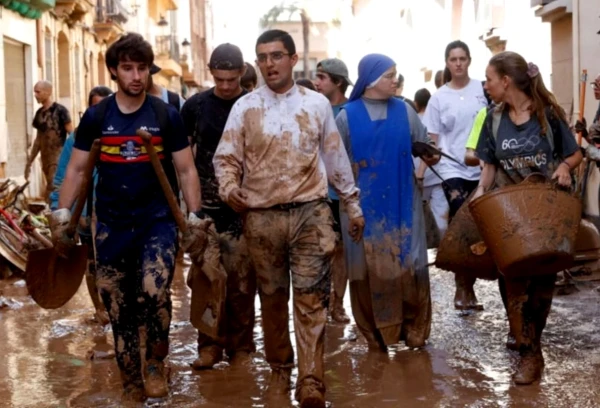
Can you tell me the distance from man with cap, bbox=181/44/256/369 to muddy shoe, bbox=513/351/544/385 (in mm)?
1709

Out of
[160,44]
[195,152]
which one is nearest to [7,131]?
[195,152]

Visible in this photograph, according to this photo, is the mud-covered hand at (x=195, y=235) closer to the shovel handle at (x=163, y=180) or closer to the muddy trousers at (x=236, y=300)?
the shovel handle at (x=163, y=180)

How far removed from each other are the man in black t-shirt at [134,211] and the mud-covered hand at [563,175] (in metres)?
1.85

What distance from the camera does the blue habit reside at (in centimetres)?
753

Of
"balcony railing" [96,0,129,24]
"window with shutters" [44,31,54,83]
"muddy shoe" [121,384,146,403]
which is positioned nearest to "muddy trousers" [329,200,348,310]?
"muddy shoe" [121,384,146,403]

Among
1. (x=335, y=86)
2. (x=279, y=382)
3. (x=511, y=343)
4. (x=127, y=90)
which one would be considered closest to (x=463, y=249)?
(x=511, y=343)

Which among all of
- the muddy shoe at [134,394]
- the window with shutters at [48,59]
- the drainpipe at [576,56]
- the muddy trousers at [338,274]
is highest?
the window with shutters at [48,59]

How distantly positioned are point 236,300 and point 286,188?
1.37 metres

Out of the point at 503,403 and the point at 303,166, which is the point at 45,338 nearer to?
the point at 303,166

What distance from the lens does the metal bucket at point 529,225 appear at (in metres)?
6.13

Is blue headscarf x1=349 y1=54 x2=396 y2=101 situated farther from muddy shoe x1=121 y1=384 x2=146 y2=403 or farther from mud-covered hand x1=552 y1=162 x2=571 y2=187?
muddy shoe x1=121 y1=384 x2=146 y2=403

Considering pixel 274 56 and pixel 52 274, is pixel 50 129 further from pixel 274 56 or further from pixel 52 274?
pixel 274 56

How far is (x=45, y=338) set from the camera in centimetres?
847

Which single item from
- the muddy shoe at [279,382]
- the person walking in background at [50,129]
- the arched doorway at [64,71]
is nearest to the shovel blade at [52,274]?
the muddy shoe at [279,382]
